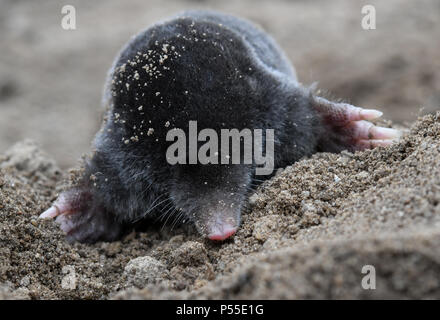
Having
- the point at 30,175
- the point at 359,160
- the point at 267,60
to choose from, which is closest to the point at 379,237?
the point at 359,160

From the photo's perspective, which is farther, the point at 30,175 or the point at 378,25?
the point at 378,25

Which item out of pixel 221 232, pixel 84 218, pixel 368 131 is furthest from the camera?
pixel 368 131

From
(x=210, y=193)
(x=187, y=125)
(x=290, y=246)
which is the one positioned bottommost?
(x=290, y=246)

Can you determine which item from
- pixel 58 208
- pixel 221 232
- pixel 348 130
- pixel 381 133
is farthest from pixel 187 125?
pixel 381 133

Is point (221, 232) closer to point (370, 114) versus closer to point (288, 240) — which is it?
point (288, 240)

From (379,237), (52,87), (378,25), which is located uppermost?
(378,25)
